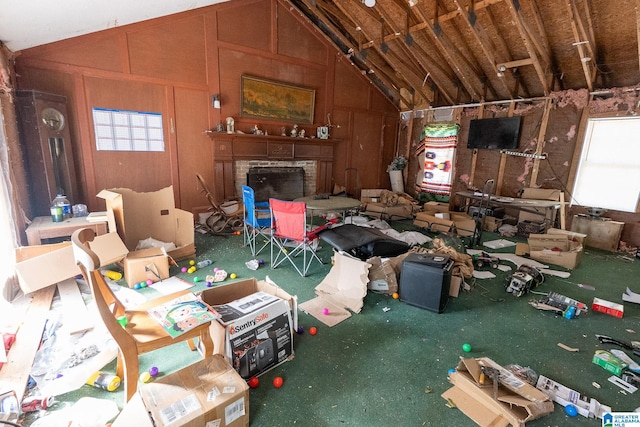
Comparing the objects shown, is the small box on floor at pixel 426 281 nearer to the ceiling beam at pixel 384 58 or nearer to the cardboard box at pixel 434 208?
the cardboard box at pixel 434 208

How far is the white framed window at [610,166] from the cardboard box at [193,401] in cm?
605

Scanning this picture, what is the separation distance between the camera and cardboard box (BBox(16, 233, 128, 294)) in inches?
97.0

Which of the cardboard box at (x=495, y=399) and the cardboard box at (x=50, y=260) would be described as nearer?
the cardboard box at (x=495, y=399)

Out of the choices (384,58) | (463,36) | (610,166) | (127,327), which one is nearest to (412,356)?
(127,327)

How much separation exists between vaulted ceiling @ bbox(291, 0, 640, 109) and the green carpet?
3354 mm

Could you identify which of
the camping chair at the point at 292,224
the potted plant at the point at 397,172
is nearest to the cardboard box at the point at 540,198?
the potted plant at the point at 397,172

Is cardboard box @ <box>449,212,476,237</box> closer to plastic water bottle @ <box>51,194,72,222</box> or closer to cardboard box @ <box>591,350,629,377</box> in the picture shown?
cardboard box @ <box>591,350,629,377</box>

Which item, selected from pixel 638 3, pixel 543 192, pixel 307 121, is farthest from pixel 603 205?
pixel 307 121

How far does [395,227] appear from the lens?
5344 mm

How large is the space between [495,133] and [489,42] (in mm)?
1690

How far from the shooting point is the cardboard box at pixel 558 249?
3.64 meters

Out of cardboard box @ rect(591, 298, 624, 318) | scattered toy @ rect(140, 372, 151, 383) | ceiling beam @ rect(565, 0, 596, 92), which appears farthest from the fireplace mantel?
cardboard box @ rect(591, 298, 624, 318)

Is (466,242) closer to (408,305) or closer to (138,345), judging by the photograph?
(408,305)

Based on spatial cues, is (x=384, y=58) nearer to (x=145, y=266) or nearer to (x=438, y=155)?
(x=438, y=155)
